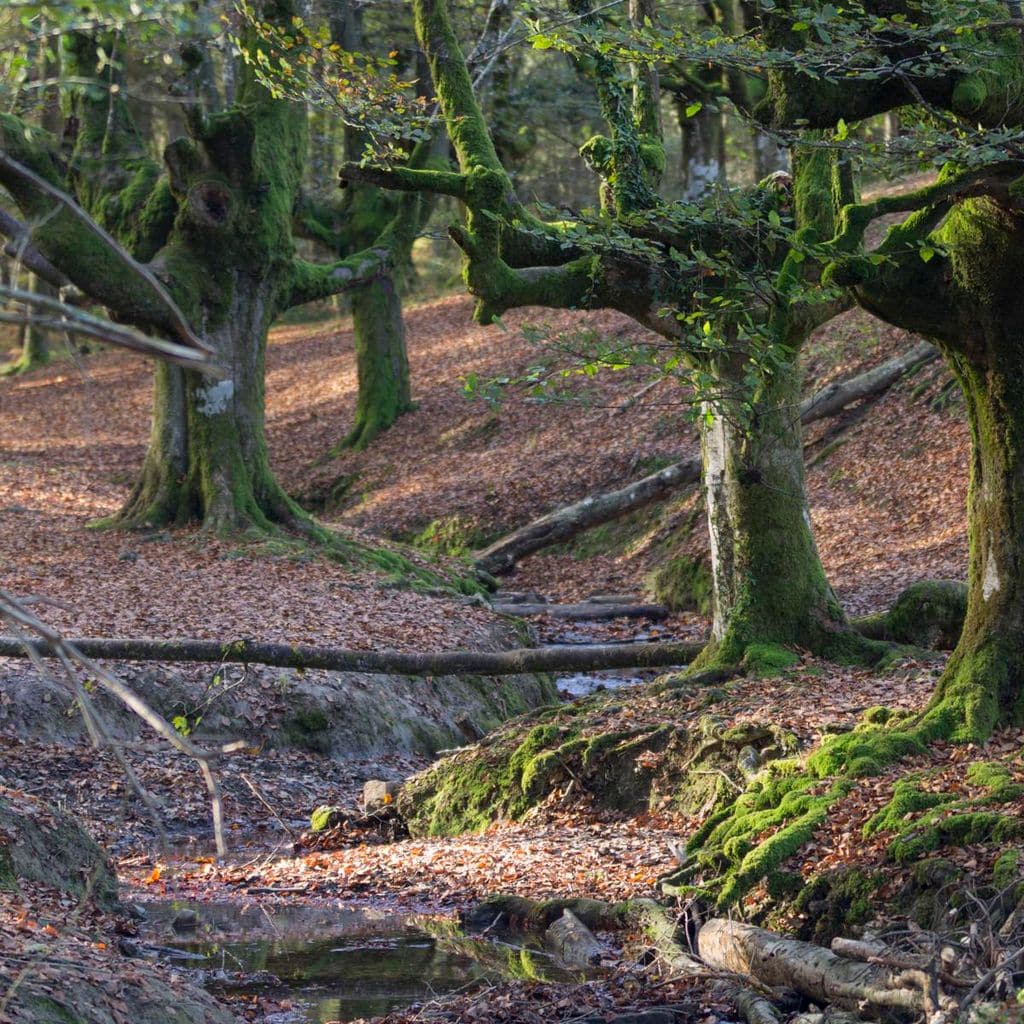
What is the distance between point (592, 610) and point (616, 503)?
3.27m

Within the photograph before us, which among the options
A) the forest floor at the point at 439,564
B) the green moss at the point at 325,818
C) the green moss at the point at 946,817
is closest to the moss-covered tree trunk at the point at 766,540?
the forest floor at the point at 439,564

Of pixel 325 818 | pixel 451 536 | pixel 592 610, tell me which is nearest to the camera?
pixel 325 818

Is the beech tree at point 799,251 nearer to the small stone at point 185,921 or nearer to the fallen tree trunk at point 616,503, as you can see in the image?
the small stone at point 185,921

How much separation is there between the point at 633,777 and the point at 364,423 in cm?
1723

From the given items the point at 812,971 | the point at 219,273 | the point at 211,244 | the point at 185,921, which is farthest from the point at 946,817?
the point at 211,244

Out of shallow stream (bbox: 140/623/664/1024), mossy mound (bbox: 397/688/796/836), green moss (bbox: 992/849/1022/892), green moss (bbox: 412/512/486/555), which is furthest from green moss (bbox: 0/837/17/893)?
green moss (bbox: 412/512/486/555)

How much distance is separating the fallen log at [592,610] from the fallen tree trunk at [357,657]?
18.0 feet

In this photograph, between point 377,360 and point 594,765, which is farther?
point 377,360

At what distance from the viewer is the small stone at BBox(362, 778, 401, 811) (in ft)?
35.3

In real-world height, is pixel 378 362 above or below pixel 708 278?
below

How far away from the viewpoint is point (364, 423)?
2606cm

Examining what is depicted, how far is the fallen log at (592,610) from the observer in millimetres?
16844

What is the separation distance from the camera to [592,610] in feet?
55.4

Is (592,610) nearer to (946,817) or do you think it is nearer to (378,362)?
(946,817)
